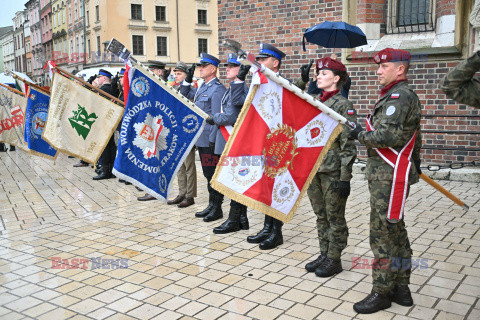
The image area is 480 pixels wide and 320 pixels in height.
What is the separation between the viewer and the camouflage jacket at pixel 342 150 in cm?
411

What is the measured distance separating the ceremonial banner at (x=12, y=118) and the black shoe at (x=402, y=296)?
8682 mm

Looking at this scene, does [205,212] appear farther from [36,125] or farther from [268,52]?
[36,125]

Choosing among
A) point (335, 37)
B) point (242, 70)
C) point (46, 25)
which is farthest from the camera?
point (46, 25)

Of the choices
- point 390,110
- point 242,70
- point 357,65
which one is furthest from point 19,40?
point 390,110

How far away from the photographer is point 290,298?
3938mm

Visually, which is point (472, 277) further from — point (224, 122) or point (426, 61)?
point (426, 61)

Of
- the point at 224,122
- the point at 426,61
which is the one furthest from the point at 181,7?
the point at 224,122

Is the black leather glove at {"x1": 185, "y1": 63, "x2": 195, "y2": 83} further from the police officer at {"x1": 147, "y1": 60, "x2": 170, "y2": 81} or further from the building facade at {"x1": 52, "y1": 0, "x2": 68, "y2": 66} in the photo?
the building facade at {"x1": 52, "y1": 0, "x2": 68, "y2": 66}

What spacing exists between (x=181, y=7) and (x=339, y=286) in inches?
1716

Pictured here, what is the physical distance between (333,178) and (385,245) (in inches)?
34.9

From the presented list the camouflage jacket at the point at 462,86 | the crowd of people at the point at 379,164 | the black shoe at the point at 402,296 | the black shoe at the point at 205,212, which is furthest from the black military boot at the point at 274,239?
the camouflage jacket at the point at 462,86

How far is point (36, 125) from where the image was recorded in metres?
8.59

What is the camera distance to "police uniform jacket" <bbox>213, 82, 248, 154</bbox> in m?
5.44

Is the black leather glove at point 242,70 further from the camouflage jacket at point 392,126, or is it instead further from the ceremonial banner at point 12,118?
the ceremonial banner at point 12,118
